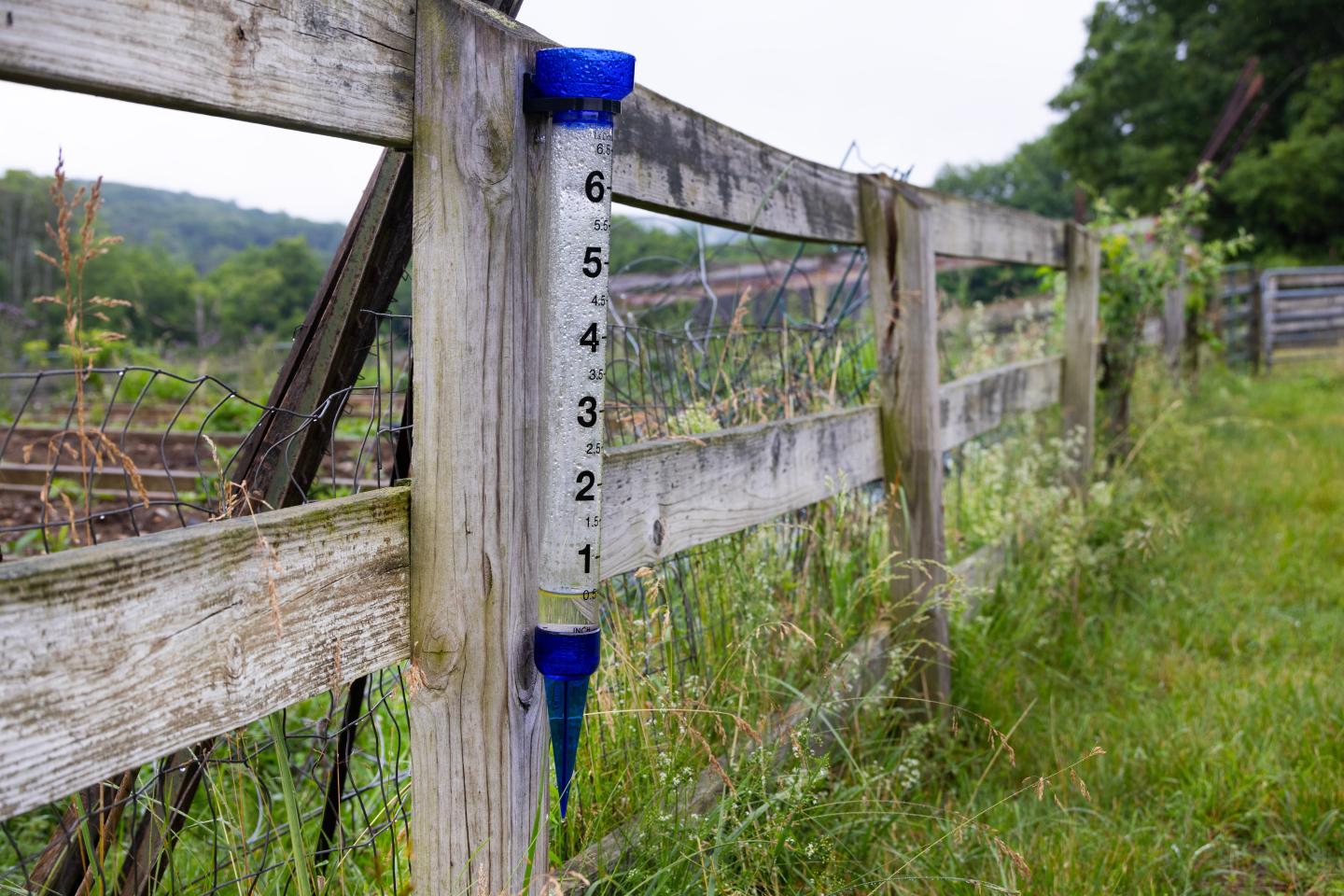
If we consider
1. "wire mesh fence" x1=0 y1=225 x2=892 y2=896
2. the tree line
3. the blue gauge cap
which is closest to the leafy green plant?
"wire mesh fence" x1=0 y1=225 x2=892 y2=896

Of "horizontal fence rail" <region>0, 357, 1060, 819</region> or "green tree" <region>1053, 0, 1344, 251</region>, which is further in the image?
"green tree" <region>1053, 0, 1344, 251</region>

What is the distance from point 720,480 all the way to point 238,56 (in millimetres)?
1362

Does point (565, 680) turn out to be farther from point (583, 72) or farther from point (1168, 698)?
point (1168, 698)

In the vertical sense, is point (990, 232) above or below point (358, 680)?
above

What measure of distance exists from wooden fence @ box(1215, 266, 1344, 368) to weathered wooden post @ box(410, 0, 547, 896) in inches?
555

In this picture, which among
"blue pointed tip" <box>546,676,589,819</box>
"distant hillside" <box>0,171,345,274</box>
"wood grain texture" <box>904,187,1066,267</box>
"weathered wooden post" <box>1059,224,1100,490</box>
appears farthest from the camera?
"distant hillside" <box>0,171,345,274</box>

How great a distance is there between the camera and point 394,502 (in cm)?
135

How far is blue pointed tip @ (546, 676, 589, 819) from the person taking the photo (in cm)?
155

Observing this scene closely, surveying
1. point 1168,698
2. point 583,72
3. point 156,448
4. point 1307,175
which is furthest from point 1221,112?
point 583,72

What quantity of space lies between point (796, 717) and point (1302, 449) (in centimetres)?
645

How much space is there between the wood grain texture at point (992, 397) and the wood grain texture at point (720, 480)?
67cm

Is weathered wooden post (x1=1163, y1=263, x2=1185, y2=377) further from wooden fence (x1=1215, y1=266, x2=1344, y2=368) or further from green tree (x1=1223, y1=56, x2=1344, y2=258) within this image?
green tree (x1=1223, y1=56, x2=1344, y2=258)

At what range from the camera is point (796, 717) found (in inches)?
94.1

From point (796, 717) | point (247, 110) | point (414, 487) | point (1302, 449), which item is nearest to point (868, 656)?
point (796, 717)
